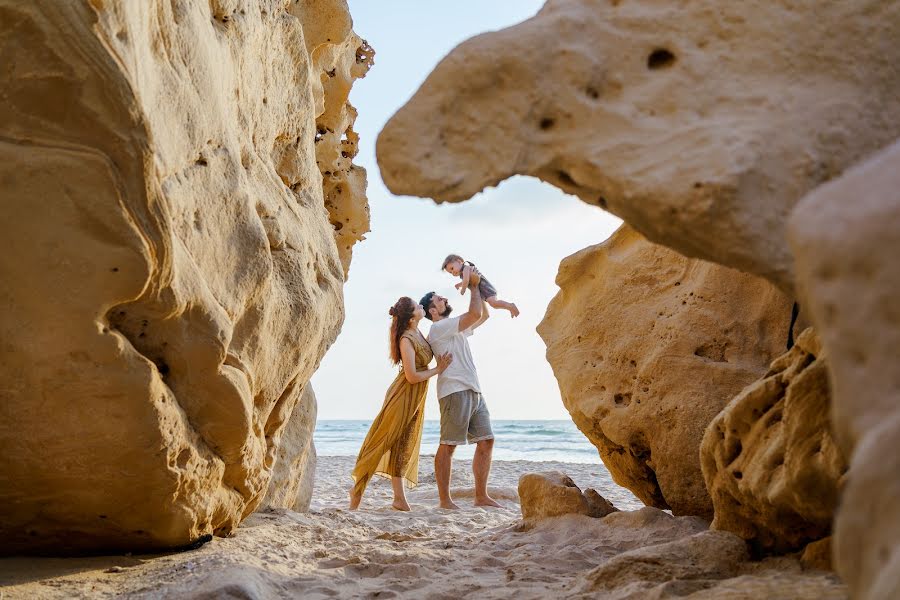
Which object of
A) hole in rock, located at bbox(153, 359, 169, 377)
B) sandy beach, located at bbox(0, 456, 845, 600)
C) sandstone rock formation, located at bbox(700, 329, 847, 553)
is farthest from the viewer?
hole in rock, located at bbox(153, 359, 169, 377)

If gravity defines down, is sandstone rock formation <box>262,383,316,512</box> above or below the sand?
above

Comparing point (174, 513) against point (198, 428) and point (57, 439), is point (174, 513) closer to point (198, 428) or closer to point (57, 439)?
point (198, 428)

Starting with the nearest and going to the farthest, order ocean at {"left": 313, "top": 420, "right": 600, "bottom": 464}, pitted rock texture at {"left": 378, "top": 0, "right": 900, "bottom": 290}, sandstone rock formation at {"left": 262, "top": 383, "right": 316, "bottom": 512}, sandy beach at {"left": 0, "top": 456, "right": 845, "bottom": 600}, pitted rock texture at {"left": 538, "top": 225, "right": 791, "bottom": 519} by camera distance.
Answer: pitted rock texture at {"left": 378, "top": 0, "right": 900, "bottom": 290} → sandy beach at {"left": 0, "top": 456, "right": 845, "bottom": 600} → pitted rock texture at {"left": 538, "top": 225, "right": 791, "bottom": 519} → sandstone rock formation at {"left": 262, "top": 383, "right": 316, "bottom": 512} → ocean at {"left": 313, "top": 420, "right": 600, "bottom": 464}

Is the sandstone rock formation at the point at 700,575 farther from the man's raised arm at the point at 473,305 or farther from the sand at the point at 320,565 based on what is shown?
the man's raised arm at the point at 473,305

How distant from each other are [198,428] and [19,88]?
1671mm

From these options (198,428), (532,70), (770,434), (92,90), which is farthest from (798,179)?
(198,428)

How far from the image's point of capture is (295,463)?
215 inches

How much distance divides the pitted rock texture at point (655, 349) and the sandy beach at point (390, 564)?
1.28 ft

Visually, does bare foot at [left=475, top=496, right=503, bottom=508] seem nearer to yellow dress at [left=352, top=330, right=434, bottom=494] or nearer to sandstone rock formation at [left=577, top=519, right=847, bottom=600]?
yellow dress at [left=352, top=330, right=434, bottom=494]

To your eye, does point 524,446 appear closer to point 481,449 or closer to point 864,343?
point 481,449

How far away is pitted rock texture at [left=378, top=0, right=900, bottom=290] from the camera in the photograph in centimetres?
201

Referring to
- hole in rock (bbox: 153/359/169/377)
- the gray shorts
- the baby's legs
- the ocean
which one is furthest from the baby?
the ocean

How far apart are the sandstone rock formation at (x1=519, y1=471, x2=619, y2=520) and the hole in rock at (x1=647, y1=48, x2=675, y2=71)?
9.89ft

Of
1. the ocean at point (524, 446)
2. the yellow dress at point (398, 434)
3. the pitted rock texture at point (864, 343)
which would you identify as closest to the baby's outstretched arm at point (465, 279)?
the yellow dress at point (398, 434)
